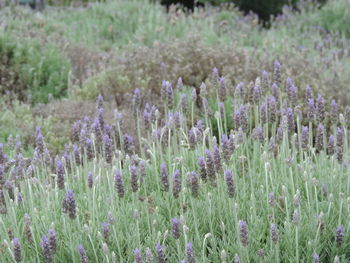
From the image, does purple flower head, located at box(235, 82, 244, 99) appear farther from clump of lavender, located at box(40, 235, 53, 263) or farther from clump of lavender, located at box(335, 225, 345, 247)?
clump of lavender, located at box(40, 235, 53, 263)

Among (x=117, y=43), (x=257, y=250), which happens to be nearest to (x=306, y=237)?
(x=257, y=250)

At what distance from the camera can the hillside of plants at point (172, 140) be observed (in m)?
2.47

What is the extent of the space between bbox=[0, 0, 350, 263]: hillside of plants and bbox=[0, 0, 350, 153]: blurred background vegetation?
23 millimetres

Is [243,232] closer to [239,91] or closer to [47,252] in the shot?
[47,252]

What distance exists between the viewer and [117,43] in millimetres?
8617

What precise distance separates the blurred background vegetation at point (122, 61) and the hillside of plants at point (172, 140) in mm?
23

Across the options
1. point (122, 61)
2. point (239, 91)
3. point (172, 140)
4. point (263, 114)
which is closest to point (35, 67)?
point (122, 61)

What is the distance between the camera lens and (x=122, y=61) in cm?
621

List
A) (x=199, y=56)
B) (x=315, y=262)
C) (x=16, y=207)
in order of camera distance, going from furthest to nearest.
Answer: (x=199, y=56) → (x=16, y=207) → (x=315, y=262)

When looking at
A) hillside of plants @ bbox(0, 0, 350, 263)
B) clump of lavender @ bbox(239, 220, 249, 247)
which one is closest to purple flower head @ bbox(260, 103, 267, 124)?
hillside of plants @ bbox(0, 0, 350, 263)

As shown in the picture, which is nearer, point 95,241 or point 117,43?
point 95,241

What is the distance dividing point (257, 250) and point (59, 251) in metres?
0.84

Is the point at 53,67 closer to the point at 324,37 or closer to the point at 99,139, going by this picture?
the point at 99,139

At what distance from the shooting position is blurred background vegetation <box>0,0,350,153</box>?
5.29 metres
